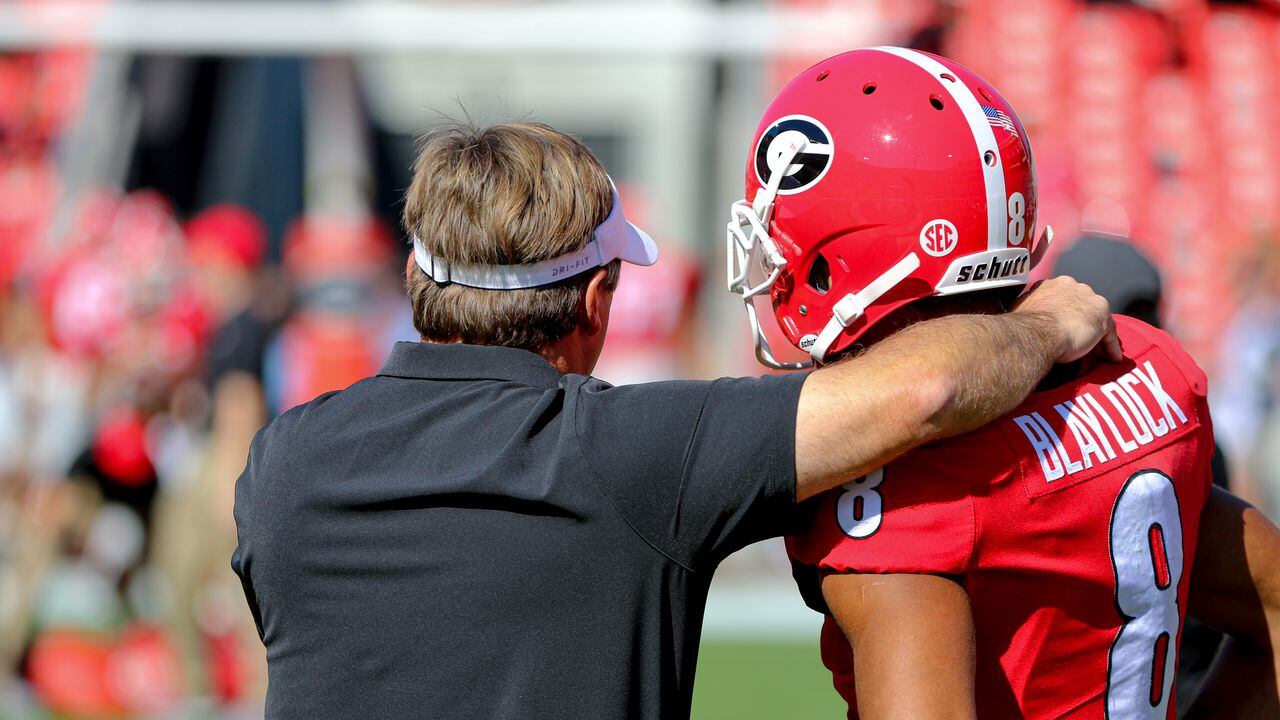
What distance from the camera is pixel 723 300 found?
1078 cm

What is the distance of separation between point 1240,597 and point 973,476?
72 centimetres

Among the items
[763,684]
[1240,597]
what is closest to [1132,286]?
[1240,597]

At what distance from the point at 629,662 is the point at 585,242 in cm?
65

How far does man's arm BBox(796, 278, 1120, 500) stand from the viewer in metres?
1.80

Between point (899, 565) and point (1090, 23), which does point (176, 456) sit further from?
point (1090, 23)

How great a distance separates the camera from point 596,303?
216cm

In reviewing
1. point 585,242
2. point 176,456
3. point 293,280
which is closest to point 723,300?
point 293,280

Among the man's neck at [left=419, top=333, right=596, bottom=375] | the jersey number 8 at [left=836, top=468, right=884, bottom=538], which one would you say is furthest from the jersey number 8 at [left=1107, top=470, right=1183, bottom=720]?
the man's neck at [left=419, top=333, right=596, bottom=375]

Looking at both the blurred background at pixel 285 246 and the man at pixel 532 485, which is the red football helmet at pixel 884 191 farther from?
the blurred background at pixel 285 246

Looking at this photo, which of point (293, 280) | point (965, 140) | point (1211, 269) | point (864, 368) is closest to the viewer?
point (864, 368)

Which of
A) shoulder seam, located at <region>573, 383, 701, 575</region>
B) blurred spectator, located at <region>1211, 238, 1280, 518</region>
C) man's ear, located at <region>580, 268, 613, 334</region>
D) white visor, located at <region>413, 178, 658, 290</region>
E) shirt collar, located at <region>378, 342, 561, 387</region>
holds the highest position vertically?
white visor, located at <region>413, 178, 658, 290</region>

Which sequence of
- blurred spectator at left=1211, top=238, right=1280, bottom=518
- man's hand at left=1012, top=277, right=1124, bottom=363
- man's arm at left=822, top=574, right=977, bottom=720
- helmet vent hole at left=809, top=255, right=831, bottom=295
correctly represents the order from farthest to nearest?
blurred spectator at left=1211, top=238, right=1280, bottom=518, helmet vent hole at left=809, top=255, right=831, bottom=295, man's hand at left=1012, top=277, right=1124, bottom=363, man's arm at left=822, top=574, right=977, bottom=720

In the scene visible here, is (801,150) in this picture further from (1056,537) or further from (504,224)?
(1056,537)

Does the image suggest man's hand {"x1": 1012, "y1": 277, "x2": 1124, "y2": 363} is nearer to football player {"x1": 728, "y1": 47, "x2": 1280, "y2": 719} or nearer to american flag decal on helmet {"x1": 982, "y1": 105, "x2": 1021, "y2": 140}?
football player {"x1": 728, "y1": 47, "x2": 1280, "y2": 719}
